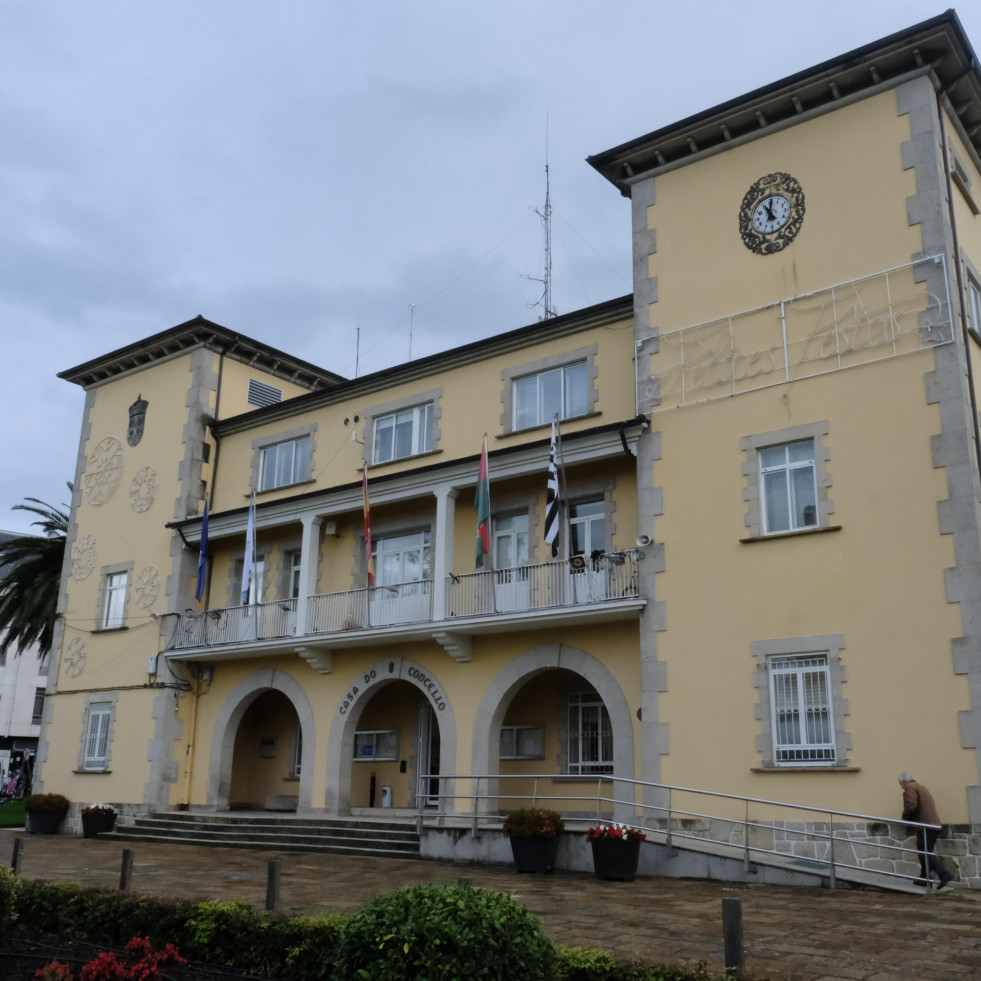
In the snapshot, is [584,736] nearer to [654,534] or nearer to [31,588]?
[654,534]

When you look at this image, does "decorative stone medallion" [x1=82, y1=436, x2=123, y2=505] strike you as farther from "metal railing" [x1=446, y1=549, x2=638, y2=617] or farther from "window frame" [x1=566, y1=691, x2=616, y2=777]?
"window frame" [x1=566, y1=691, x2=616, y2=777]

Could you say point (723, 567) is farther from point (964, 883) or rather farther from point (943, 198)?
point (943, 198)

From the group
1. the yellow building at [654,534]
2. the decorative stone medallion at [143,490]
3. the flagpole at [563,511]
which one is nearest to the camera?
the yellow building at [654,534]

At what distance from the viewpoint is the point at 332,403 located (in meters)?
22.9

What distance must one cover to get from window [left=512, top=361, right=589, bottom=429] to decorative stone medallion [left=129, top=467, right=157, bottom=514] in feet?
32.9

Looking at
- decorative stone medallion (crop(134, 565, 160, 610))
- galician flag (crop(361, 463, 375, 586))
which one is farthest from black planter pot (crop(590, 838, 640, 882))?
decorative stone medallion (crop(134, 565, 160, 610))

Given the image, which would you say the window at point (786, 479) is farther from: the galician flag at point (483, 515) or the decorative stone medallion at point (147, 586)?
the decorative stone medallion at point (147, 586)

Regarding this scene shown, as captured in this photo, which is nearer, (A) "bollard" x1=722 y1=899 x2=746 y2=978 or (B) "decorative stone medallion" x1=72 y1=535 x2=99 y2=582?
(A) "bollard" x1=722 y1=899 x2=746 y2=978

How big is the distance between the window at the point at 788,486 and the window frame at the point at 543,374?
3.86m

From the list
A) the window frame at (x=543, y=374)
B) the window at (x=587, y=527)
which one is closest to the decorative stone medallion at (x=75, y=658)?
the window frame at (x=543, y=374)

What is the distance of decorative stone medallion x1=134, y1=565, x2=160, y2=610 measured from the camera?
78.6 ft

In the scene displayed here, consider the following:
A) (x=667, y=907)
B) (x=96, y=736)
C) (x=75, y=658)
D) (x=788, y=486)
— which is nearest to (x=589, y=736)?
(x=788, y=486)

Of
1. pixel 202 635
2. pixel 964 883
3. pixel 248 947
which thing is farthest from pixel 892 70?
pixel 202 635

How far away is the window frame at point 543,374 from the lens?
733 inches
